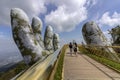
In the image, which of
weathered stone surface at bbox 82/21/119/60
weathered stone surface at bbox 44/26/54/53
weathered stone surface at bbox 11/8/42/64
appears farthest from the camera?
weathered stone surface at bbox 44/26/54/53

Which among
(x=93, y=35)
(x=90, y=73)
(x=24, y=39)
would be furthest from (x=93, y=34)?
(x=90, y=73)

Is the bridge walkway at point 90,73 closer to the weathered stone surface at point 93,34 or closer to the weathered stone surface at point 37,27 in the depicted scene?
the weathered stone surface at point 93,34

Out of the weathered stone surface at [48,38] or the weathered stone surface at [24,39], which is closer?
the weathered stone surface at [24,39]

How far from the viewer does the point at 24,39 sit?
2536 cm

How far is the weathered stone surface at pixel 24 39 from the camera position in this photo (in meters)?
25.0

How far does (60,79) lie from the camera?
944 centimetres

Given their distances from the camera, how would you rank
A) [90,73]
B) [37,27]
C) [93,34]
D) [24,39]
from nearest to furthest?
[90,73], [24,39], [93,34], [37,27]

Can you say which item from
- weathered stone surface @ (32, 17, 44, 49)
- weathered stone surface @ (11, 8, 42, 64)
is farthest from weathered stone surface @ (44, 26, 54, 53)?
weathered stone surface @ (11, 8, 42, 64)

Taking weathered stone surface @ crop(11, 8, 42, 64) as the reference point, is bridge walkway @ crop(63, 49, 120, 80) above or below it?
below

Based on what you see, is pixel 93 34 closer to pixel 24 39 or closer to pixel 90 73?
pixel 24 39

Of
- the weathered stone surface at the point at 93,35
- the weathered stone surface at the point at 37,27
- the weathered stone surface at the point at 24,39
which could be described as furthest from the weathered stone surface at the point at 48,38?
the weathered stone surface at the point at 24,39

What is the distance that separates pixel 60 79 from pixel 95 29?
2263 centimetres

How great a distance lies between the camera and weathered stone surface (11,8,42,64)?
24953mm

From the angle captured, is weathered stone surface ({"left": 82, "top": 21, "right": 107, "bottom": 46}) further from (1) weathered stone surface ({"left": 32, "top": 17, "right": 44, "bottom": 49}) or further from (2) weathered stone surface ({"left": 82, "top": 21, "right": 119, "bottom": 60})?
(1) weathered stone surface ({"left": 32, "top": 17, "right": 44, "bottom": 49})
